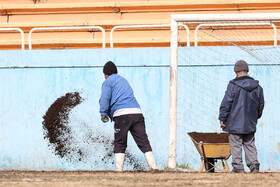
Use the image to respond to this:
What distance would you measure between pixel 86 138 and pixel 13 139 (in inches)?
53.0

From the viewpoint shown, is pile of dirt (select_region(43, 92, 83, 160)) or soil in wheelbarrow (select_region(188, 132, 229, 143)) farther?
pile of dirt (select_region(43, 92, 83, 160))

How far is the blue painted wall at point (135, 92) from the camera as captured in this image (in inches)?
439

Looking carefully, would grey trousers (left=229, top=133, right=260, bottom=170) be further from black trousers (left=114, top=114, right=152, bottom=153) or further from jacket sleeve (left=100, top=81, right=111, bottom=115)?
jacket sleeve (left=100, top=81, right=111, bottom=115)

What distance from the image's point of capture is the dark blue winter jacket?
8758 millimetres

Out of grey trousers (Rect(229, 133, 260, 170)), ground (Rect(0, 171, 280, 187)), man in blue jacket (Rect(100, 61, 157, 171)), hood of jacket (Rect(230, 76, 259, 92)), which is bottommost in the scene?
ground (Rect(0, 171, 280, 187))

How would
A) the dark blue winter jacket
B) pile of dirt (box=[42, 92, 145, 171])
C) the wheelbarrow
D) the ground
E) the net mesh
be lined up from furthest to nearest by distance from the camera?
pile of dirt (box=[42, 92, 145, 171])
the net mesh
the wheelbarrow
the dark blue winter jacket
the ground

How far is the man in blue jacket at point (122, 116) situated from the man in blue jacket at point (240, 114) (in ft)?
3.62

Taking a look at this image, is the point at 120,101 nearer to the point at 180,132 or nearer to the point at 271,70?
the point at 180,132

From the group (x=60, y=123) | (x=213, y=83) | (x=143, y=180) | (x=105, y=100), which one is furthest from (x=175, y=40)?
(x=143, y=180)

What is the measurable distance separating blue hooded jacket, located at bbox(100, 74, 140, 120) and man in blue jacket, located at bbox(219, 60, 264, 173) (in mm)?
1279

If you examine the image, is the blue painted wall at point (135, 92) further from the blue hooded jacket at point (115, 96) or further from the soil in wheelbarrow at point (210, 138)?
the blue hooded jacket at point (115, 96)

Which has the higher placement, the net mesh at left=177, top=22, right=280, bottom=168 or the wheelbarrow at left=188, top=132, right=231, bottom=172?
the net mesh at left=177, top=22, right=280, bottom=168

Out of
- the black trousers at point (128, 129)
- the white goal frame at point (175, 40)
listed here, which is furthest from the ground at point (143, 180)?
the white goal frame at point (175, 40)

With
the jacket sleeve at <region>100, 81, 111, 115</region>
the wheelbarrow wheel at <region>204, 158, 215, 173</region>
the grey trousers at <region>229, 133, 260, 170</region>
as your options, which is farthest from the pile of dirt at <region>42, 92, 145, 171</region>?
the grey trousers at <region>229, 133, 260, 170</region>
